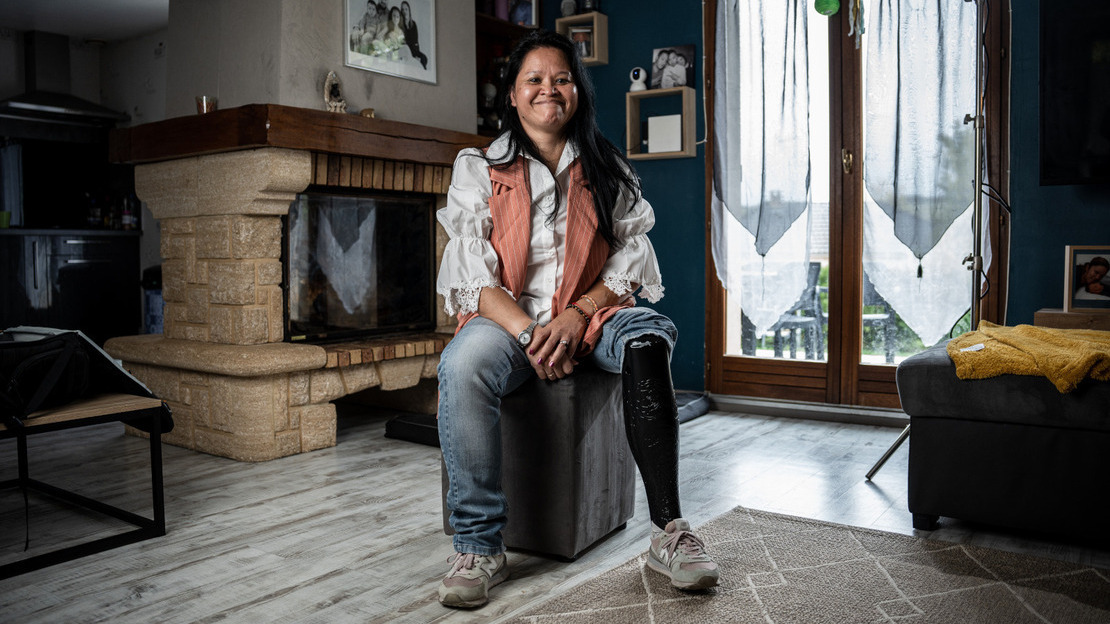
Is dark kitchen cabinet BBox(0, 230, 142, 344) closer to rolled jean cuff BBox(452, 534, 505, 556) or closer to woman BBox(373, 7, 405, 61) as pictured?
woman BBox(373, 7, 405, 61)

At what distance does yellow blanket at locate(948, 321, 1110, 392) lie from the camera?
6.43ft

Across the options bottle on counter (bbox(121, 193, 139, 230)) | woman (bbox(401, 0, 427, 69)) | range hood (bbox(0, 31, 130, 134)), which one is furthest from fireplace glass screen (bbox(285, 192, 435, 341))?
range hood (bbox(0, 31, 130, 134))

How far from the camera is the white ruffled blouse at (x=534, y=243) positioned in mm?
1966

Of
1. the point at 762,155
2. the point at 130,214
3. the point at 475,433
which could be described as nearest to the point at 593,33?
the point at 762,155

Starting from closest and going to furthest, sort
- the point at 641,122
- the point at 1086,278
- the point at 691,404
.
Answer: the point at 1086,278 → the point at 691,404 → the point at 641,122

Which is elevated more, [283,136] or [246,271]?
[283,136]

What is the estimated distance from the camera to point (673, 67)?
13.6 ft

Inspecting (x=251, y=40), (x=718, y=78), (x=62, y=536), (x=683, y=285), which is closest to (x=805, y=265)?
(x=683, y=285)

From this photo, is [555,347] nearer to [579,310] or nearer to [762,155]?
[579,310]

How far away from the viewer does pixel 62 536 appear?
214cm

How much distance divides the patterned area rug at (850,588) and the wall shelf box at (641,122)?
2419mm

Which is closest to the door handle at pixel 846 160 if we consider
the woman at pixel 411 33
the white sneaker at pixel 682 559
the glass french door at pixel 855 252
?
the glass french door at pixel 855 252

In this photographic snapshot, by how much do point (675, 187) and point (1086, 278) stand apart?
1844 mm

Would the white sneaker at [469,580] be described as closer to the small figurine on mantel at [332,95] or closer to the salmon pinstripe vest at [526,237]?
the salmon pinstripe vest at [526,237]
